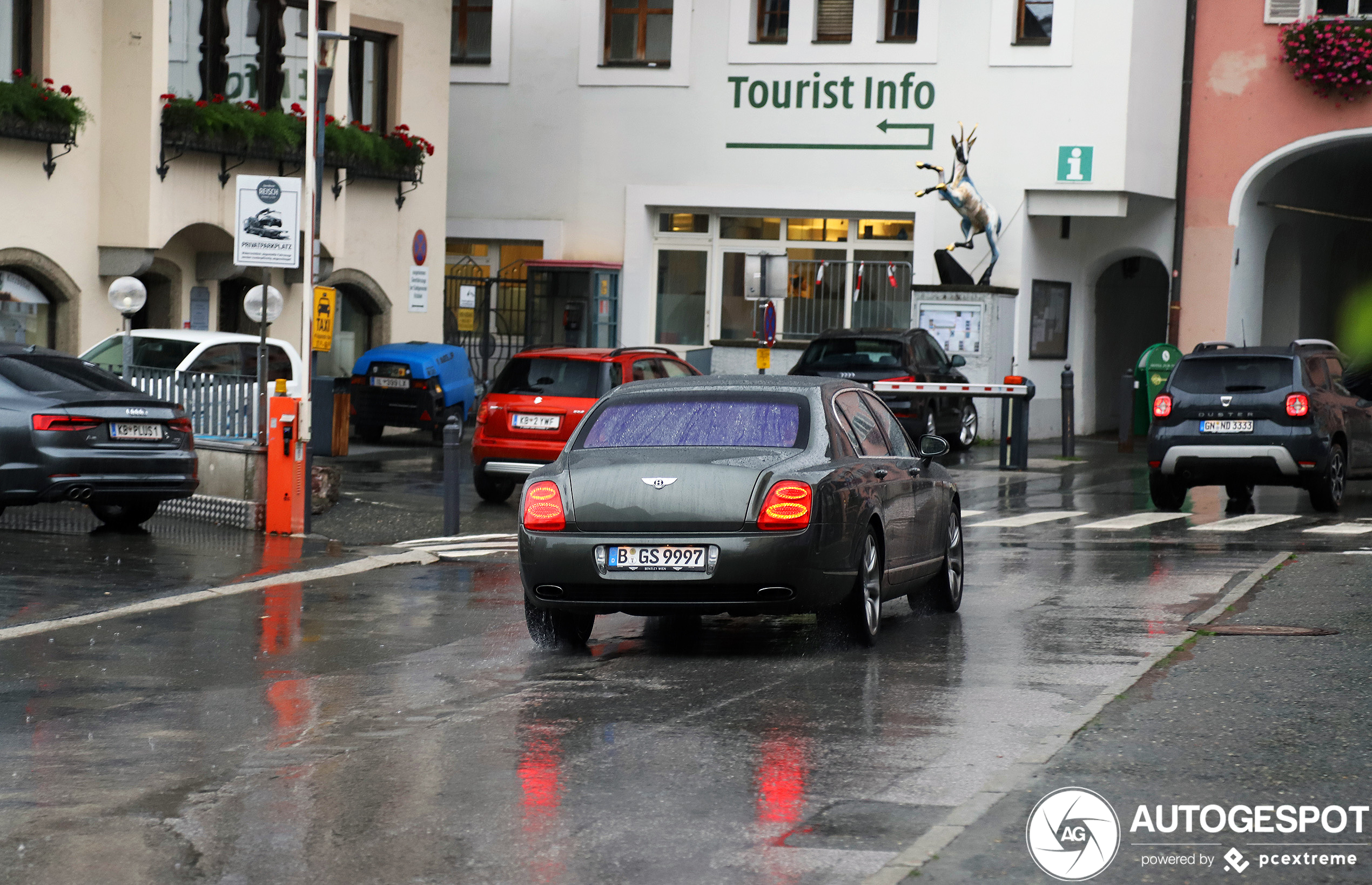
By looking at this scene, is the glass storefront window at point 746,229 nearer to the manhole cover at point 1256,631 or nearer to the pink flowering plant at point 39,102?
the pink flowering plant at point 39,102

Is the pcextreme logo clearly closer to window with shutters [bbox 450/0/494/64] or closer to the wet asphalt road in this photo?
the wet asphalt road

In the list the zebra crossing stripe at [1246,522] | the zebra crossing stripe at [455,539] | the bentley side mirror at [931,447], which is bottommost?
the zebra crossing stripe at [455,539]

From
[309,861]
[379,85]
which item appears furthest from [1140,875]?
[379,85]

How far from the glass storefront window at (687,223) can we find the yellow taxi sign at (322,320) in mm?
15950

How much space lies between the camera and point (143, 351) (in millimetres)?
20250

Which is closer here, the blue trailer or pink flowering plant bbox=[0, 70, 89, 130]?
pink flowering plant bbox=[0, 70, 89, 130]

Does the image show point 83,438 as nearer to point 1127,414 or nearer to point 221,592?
point 221,592

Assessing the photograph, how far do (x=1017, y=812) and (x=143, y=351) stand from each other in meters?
15.8

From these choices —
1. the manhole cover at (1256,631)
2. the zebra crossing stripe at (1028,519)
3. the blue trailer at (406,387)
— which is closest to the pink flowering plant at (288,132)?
the blue trailer at (406,387)

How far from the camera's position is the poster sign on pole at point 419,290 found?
28.5m

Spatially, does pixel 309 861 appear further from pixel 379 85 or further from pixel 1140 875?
pixel 379 85

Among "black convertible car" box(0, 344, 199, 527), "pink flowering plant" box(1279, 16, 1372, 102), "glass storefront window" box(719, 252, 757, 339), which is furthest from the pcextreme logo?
"glass storefront window" box(719, 252, 757, 339)

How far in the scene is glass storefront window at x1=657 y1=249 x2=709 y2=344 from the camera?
3319 cm

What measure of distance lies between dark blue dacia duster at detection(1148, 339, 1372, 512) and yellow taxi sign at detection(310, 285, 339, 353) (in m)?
8.16
